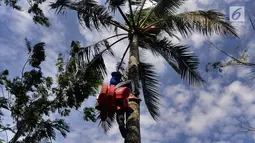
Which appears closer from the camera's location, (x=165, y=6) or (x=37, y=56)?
(x=165, y=6)

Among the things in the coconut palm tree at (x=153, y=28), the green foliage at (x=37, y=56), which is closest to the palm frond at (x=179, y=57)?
the coconut palm tree at (x=153, y=28)

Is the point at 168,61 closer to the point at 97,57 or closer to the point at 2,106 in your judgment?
the point at 97,57

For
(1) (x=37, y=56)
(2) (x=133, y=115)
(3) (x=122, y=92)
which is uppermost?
(1) (x=37, y=56)

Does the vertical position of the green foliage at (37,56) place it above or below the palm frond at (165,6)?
below

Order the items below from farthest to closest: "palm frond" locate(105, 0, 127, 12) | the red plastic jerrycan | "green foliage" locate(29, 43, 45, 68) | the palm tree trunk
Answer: "green foliage" locate(29, 43, 45, 68) < "palm frond" locate(105, 0, 127, 12) < the red plastic jerrycan < the palm tree trunk

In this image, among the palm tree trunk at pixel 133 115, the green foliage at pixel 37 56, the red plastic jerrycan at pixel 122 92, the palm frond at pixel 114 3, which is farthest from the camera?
the green foliage at pixel 37 56

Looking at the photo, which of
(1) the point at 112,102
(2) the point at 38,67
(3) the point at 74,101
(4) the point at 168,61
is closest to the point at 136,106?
(1) the point at 112,102

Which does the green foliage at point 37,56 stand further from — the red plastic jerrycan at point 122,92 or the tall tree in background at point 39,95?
the red plastic jerrycan at point 122,92

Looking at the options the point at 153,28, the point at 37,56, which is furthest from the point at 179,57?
the point at 37,56

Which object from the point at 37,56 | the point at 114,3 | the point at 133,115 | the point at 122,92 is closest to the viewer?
the point at 122,92

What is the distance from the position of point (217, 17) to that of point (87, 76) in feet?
11.4

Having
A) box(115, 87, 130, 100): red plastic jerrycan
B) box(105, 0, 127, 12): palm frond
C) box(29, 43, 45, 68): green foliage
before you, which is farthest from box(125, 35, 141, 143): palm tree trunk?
box(29, 43, 45, 68): green foliage

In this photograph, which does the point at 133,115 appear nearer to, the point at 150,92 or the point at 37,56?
the point at 150,92

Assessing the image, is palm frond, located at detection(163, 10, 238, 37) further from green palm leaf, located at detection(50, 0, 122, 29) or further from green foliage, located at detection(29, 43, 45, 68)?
green foliage, located at detection(29, 43, 45, 68)
